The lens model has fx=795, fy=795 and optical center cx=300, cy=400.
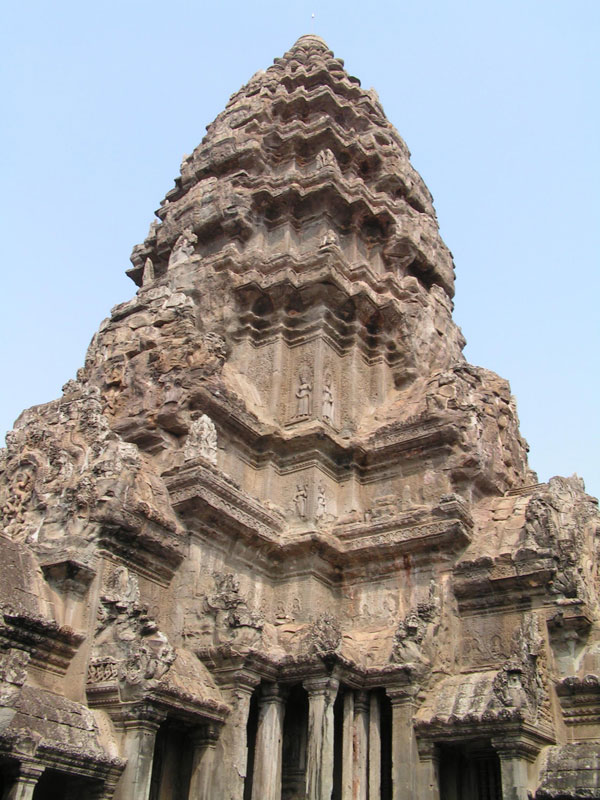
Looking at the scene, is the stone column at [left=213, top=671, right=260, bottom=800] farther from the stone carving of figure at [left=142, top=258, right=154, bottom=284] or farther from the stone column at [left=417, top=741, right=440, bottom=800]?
the stone carving of figure at [left=142, top=258, right=154, bottom=284]

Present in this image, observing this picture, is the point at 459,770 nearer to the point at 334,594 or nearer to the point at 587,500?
the point at 334,594

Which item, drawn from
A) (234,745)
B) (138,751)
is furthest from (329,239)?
(138,751)

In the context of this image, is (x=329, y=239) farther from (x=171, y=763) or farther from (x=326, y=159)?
(x=171, y=763)

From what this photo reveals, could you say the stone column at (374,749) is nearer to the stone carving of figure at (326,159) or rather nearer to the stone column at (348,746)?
the stone column at (348,746)

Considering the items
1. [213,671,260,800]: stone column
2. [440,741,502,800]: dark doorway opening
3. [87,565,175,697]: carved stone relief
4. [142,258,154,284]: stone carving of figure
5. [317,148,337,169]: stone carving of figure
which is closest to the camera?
[87,565,175,697]: carved stone relief

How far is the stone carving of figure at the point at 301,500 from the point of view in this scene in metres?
16.2

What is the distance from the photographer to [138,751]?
1053 centimetres

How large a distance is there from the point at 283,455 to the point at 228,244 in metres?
6.63

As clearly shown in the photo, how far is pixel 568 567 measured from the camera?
1348cm

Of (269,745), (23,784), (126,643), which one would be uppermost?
(126,643)

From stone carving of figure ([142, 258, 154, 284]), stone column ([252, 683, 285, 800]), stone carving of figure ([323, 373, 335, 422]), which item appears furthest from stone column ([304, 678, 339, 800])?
stone carving of figure ([142, 258, 154, 284])

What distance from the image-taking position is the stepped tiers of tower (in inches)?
444

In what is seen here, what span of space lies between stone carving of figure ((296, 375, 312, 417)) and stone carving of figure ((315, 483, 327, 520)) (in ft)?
6.04

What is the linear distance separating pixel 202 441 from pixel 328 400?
14.1 ft
